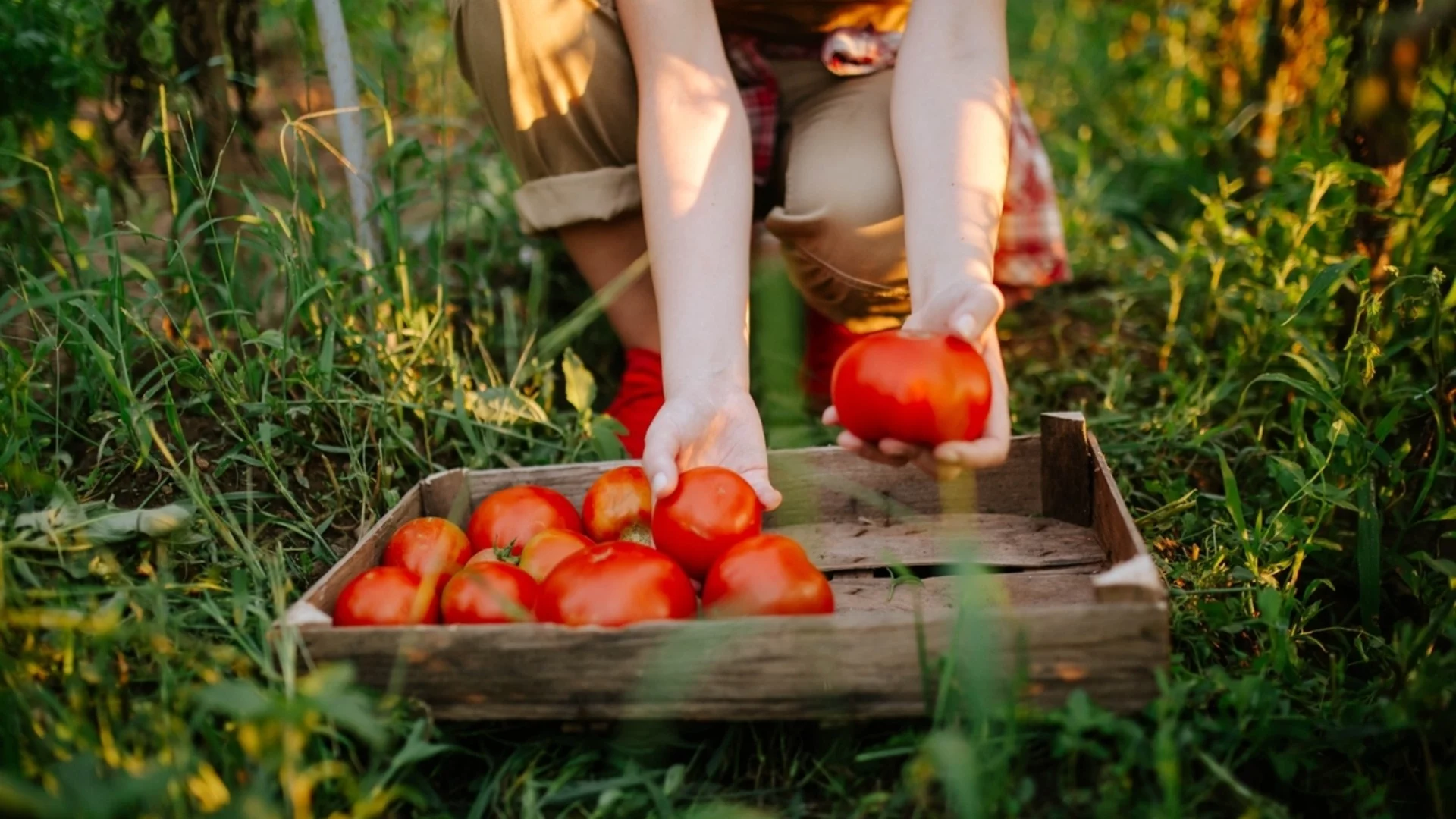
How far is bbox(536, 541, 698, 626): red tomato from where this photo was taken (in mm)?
1253

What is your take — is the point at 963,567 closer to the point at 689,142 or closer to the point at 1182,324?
the point at 689,142

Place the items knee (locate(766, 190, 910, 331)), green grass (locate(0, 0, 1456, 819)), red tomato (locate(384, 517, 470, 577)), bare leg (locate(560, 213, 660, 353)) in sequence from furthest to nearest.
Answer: bare leg (locate(560, 213, 660, 353)) → knee (locate(766, 190, 910, 331)) → red tomato (locate(384, 517, 470, 577)) → green grass (locate(0, 0, 1456, 819))

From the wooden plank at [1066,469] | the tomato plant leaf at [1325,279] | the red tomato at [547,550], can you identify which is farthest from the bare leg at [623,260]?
the tomato plant leaf at [1325,279]

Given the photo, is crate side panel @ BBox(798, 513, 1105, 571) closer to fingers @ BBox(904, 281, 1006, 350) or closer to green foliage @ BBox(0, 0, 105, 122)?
fingers @ BBox(904, 281, 1006, 350)

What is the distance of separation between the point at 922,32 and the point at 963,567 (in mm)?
969

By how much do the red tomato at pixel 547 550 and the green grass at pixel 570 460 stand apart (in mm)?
217

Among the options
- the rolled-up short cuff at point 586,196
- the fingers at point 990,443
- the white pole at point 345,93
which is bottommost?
the fingers at point 990,443

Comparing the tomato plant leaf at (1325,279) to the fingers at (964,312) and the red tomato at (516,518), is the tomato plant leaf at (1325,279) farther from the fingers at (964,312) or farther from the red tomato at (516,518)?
the red tomato at (516,518)

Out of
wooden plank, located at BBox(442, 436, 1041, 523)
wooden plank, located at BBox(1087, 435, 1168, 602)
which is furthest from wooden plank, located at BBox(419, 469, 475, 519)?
wooden plank, located at BBox(1087, 435, 1168, 602)

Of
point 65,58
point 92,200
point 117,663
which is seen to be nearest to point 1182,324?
A: point 117,663

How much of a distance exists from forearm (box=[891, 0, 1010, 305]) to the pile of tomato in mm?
446

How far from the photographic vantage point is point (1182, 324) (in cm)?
240

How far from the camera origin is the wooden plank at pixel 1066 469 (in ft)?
5.38

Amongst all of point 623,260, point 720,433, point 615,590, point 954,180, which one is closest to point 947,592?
point 720,433
